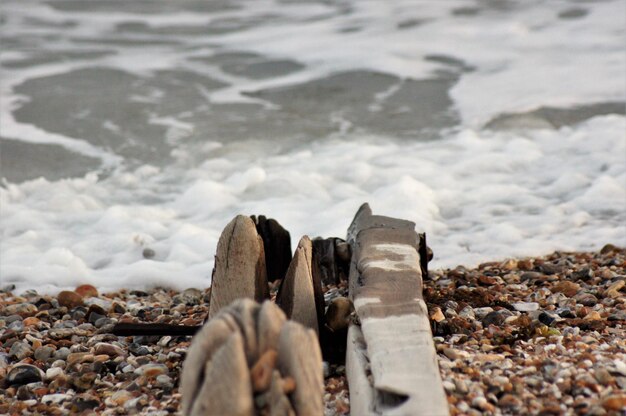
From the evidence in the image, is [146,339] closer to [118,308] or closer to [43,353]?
[43,353]

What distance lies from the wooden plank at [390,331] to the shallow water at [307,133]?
3.79 ft

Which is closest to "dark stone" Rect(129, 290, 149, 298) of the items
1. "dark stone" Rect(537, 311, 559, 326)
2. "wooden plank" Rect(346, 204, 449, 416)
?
"wooden plank" Rect(346, 204, 449, 416)

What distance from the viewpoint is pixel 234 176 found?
6141mm

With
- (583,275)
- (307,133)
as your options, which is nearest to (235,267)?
(583,275)

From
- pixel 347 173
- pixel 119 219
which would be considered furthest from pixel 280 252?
pixel 347 173

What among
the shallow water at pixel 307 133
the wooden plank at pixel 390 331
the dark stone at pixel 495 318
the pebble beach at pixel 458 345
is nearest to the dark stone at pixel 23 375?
the pebble beach at pixel 458 345

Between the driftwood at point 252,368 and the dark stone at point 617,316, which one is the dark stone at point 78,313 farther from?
the dark stone at point 617,316

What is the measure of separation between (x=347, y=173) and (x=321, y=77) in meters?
3.22

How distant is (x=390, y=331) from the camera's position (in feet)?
8.54

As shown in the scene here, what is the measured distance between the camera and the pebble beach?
2500mm

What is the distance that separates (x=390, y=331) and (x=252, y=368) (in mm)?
695

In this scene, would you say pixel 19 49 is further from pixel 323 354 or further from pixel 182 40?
pixel 323 354

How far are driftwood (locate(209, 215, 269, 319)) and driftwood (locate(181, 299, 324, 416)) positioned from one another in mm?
892

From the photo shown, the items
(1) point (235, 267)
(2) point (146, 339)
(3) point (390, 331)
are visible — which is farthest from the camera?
(2) point (146, 339)
